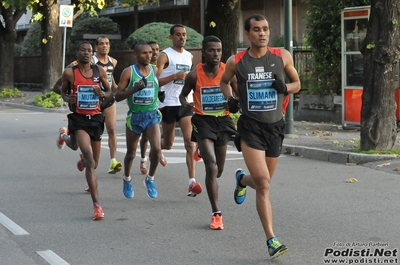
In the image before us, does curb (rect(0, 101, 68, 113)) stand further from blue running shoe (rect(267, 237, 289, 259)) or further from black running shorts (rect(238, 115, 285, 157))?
blue running shoe (rect(267, 237, 289, 259))

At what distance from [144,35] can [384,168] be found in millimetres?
17404

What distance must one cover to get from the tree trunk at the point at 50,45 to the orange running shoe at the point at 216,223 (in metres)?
22.3

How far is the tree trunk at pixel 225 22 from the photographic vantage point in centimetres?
1902

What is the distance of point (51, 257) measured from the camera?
275 inches

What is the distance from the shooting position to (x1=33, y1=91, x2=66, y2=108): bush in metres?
27.1

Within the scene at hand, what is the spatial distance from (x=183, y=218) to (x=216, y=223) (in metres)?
0.71

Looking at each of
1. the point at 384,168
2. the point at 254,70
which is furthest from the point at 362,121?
the point at 254,70

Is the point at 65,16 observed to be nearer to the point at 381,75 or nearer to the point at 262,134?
the point at 381,75

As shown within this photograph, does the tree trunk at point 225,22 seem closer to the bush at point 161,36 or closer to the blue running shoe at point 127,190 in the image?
the bush at point 161,36

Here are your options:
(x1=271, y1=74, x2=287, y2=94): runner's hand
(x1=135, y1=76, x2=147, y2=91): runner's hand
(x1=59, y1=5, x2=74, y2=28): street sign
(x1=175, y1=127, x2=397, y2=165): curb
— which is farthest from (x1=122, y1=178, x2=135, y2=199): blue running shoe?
(x1=59, y1=5, x2=74, y2=28): street sign

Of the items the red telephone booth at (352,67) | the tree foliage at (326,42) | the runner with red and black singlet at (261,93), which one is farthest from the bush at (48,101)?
the runner with red and black singlet at (261,93)

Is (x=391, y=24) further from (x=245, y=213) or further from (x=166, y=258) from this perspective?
(x=166, y=258)

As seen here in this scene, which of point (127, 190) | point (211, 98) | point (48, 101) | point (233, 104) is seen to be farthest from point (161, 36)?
point (233, 104)

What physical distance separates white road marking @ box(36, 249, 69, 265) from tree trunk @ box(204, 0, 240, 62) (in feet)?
40.3
